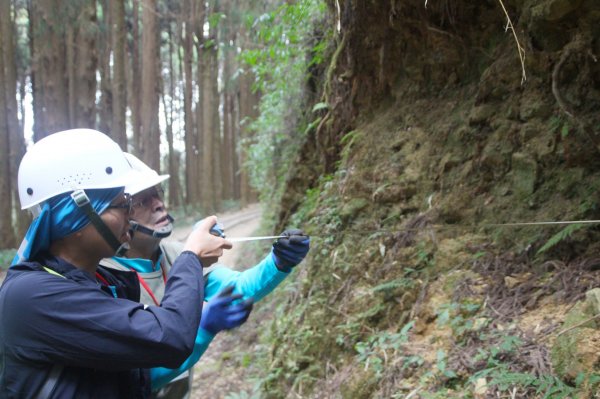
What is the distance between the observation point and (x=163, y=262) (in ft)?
9.03

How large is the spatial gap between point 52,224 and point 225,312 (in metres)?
0.80

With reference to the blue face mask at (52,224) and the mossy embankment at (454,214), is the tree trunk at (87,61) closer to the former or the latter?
the mossy embankment at (454,214)

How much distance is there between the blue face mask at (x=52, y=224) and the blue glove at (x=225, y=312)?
660 millimetres

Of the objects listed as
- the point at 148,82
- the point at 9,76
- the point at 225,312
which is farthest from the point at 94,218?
the point at 9,76

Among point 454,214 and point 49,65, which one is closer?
point 454,214

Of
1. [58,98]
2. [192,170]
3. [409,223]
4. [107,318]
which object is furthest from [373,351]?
[192,170]

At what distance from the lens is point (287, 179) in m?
7.68

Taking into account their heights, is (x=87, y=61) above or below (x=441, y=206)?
above

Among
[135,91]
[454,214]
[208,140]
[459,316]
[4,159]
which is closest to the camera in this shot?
[459,316]

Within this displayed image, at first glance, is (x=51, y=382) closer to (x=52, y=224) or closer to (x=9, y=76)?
(x=52, y=224)

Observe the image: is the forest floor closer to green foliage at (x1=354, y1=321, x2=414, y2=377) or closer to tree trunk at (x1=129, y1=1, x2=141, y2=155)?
green foliage at (x1=354, y1=321, x2=414, y2=377)

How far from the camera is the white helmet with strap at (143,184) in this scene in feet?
6.77

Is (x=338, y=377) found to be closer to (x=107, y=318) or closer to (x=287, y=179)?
(x=107, y=318)

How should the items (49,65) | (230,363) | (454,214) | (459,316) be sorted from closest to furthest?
(459,316)
(454,214)
(230,363)
(49,65)
